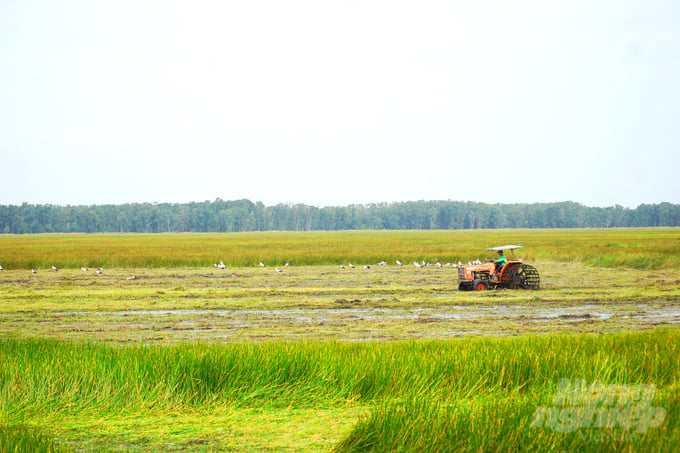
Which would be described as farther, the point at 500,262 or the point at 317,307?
the point at 500,262

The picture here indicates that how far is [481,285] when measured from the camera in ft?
92.3

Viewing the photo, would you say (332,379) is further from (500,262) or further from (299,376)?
(500,262)

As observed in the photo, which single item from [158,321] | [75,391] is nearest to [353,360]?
[75,391]

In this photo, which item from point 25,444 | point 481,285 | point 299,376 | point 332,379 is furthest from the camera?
point 481,285

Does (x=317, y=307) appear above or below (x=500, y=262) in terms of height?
below

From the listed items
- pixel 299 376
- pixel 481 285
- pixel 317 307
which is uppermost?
pixel 299 376

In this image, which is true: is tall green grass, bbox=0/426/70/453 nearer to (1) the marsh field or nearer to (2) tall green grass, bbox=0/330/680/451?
(1) the marsh field

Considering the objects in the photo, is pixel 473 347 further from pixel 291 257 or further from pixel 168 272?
pixel 291 257

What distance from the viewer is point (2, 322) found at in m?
19.7

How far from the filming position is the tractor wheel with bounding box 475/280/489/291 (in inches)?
1099

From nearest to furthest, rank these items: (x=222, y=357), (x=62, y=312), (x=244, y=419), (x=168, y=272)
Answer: (x=244, y=419), (x=222, y=357), (x=62, y=312), (x=168, y=272)

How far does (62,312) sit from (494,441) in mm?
18506

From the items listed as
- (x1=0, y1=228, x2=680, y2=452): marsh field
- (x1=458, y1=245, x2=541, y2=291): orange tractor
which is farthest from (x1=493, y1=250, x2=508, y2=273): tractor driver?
(x1=0, y1=228, x2=680, y2=452): marsh field

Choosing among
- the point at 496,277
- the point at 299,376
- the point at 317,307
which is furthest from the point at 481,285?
the point at 299,376
